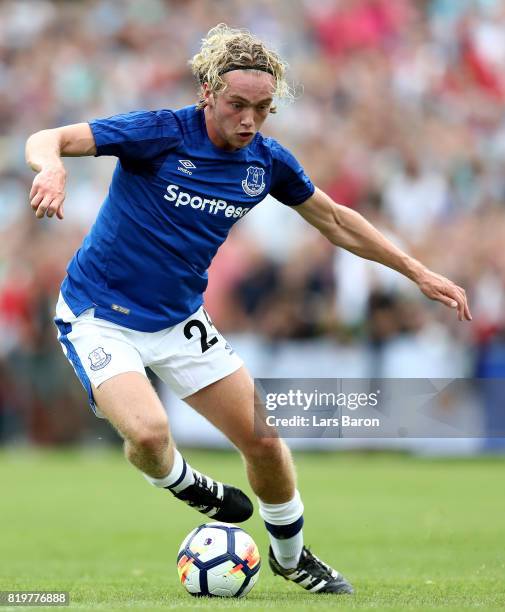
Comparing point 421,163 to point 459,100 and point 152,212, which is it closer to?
point 459,100

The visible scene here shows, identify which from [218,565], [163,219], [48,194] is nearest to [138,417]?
[218,565]

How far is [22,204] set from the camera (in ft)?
59.3

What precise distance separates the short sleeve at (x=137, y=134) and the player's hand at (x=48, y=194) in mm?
754

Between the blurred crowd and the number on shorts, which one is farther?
the blurred crowd

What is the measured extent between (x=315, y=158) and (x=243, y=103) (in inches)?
410

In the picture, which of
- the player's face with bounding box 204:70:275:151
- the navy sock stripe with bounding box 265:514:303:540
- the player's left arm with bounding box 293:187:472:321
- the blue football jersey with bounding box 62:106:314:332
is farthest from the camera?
the player's left arm with bounding box 293:187:472:321

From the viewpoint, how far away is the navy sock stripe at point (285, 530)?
700 centimetres

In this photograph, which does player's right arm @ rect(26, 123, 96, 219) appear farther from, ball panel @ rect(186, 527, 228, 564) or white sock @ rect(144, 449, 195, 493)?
ball panel @ rect(186, 527, 228, 564)

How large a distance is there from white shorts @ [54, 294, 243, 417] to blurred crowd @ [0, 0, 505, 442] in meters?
8.46

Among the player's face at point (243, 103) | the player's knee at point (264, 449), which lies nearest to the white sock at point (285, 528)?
the player's knee at point (264, 449)

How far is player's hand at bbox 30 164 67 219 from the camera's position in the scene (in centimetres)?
549

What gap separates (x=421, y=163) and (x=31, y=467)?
254 inches

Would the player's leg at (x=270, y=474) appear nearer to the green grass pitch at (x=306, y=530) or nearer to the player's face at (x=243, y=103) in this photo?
the green grass pitch at (x=306, y=530)

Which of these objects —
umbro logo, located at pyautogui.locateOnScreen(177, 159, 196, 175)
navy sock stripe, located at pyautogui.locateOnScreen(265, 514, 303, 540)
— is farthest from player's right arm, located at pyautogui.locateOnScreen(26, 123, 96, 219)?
navy sock stripe, located at pyautogui.locateOnScreen(265, 514, 303, 540)
